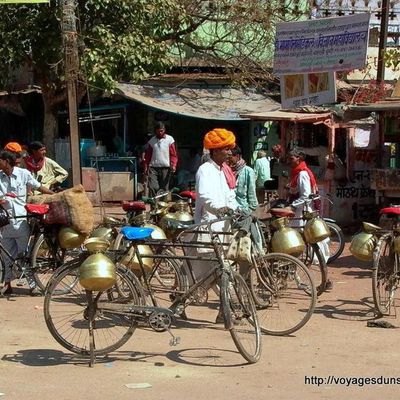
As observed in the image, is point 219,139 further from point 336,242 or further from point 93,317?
point 336,242

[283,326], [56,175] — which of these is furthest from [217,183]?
[56,175]

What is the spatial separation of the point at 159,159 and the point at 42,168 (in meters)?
6.15

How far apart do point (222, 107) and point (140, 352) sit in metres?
13.8

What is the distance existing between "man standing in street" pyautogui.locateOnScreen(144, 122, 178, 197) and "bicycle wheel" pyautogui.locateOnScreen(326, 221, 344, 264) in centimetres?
559

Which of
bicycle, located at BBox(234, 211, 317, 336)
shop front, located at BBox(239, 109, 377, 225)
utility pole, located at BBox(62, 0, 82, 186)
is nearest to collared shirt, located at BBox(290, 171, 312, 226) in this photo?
bicycle, located at BBox(234, 211, 317, 336)

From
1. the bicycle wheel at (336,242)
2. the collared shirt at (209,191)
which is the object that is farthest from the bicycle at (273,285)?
the bicycle wheel at (336,242)

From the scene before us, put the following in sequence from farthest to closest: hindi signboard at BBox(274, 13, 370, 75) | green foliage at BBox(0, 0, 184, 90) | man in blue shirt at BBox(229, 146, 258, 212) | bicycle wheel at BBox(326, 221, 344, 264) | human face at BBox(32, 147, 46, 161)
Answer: green foliage at BBox(0, 0, 184, 90), hindi signboard at BBox(274, 13, 370, 75), bicycle wheel at BBox(326, 221, 344, 264), human face at BBox(32, 147, 46, 161), man in blue shirt at BBox(229, 146, 258, 212)

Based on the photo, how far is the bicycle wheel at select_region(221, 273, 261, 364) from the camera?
6.32 meters

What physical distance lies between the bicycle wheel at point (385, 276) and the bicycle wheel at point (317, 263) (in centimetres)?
69

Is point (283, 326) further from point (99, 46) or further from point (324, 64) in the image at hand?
point (99, 46)

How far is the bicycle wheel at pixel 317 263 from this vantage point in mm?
9039

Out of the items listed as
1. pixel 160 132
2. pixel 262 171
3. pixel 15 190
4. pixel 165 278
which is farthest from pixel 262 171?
pixel 165 278

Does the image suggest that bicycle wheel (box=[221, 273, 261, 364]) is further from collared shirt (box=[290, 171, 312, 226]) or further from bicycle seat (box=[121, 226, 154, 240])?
collared shirt (box=[290, 171, 312, 226])

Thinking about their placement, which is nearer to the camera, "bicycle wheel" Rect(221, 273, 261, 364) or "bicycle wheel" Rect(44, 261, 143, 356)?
"bicycle wheel" Rect(221, 273, 261, 364)
